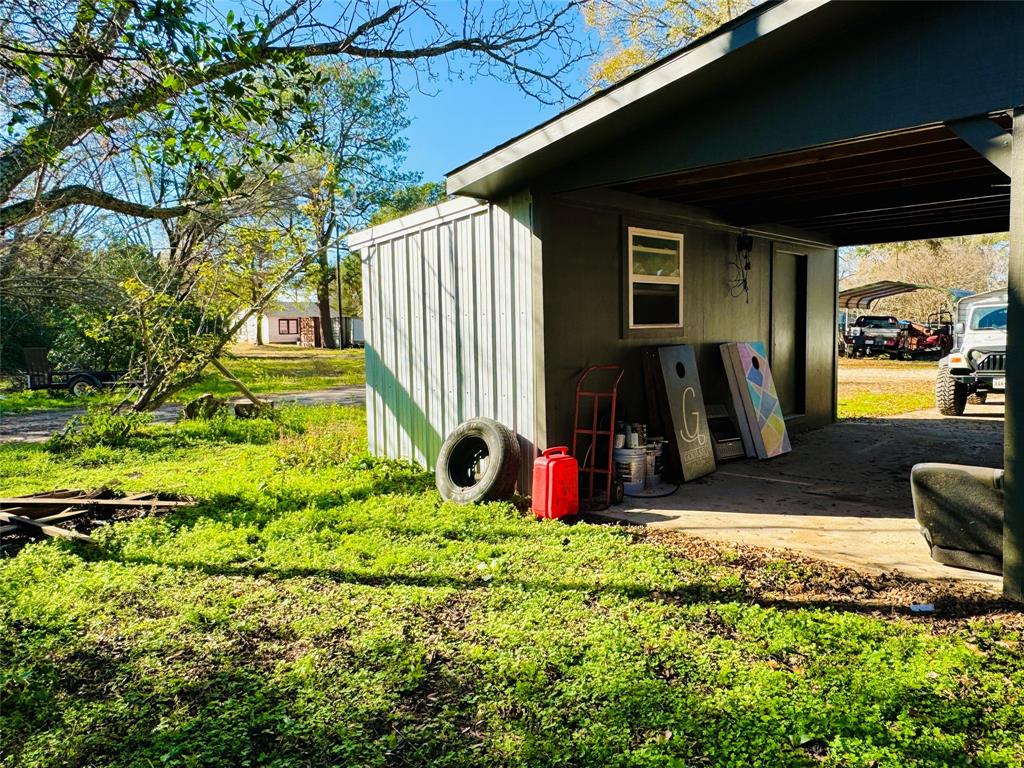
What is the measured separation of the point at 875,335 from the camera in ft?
70.8

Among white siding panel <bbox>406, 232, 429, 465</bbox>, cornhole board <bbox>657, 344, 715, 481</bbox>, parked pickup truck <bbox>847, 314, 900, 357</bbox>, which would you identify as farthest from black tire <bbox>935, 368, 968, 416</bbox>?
parked pickup truck <bbox>847, 314, 900, 357</bbox>

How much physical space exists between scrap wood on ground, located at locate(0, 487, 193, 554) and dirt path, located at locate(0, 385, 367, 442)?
4.19 meters

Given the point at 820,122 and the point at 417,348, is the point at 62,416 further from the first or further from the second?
the point at 820,122

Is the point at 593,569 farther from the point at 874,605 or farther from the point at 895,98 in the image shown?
the point at 895,98

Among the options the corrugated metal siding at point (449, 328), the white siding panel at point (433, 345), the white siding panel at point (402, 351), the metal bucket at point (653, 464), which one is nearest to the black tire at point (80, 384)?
the corrugated metal siding at point (449, 328)

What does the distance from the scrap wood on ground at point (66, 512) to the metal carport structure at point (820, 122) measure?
11.2ft

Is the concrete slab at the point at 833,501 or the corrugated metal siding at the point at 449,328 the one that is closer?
the concrete slab at the point at 833,501

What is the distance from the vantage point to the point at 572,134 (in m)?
4.33

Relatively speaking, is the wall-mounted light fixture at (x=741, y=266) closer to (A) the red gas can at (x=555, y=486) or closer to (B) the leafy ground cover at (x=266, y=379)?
(A) the red gas can at (x=555, y=486)

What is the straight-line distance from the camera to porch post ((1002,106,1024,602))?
3.05 m

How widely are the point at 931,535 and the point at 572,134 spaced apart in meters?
3.19

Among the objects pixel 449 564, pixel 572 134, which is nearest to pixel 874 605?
pixel 449 564

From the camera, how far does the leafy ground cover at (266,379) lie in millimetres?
11797

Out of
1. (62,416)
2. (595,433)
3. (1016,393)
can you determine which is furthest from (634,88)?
(62,416)
